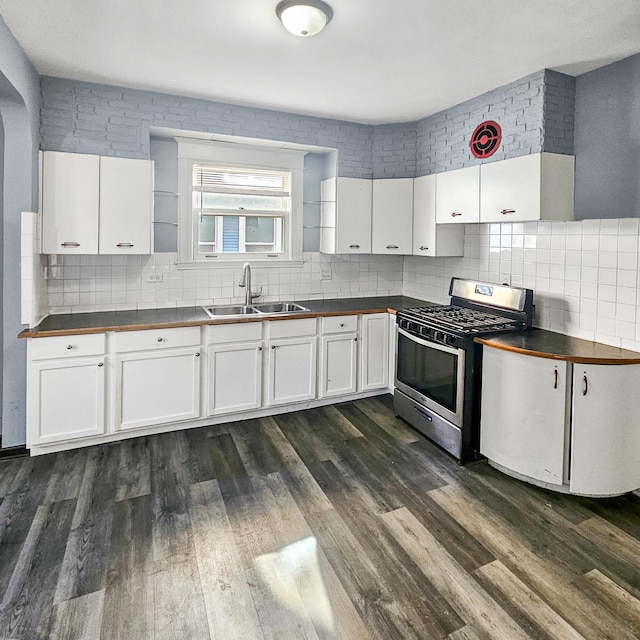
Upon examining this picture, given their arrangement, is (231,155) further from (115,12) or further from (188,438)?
(188,438)

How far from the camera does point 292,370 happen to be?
3891mm

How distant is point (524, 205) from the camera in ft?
10.3

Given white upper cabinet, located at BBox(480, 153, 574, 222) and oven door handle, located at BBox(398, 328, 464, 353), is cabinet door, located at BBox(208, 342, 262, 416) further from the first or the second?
white upper cabinet, located at BBox(480, 153, 574, 222)

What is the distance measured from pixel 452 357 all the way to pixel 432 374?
0.96ft

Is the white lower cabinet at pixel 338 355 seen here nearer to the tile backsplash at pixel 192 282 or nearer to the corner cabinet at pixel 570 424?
the tile backsplash at pixel 192 282

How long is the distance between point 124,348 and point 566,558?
2.92 meters

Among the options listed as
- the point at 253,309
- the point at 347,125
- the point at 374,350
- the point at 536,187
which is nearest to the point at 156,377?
the point at 253,309

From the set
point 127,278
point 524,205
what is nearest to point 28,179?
point 127,278

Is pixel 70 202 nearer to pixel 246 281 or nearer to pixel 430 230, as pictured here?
pixel 246 281

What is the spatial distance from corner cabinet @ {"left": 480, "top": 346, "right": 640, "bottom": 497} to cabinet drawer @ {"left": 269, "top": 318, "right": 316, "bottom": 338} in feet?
5.12

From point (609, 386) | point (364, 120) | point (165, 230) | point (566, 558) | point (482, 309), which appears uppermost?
point (364, 120)

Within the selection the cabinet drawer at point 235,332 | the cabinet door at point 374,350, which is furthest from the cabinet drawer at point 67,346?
the cabinet door at point 374,350

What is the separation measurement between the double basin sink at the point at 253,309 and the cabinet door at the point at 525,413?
5.67ft

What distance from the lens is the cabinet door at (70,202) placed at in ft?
10.6
